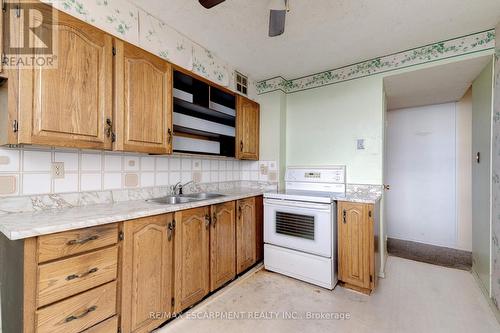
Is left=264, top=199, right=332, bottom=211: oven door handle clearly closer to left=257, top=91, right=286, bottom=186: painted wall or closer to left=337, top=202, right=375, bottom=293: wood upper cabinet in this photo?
left=337, top=202, right=375, bottom=293: wood upper cabinet

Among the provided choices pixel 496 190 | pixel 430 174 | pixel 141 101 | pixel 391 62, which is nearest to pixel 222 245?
pixel 141 101

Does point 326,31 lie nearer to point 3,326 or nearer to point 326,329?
point 326,329

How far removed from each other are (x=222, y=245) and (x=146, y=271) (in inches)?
29.8

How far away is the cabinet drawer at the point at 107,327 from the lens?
1228 mm

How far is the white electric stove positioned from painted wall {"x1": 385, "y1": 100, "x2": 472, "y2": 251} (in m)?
1.72

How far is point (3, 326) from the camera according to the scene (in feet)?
3.92

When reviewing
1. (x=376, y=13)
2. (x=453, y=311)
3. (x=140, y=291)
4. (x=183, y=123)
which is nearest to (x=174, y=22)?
(x=183, y=123)

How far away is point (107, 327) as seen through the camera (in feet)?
4.21

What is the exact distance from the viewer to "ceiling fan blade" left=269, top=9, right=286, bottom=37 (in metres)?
1.34

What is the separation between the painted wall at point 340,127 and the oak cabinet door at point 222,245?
1.34 m

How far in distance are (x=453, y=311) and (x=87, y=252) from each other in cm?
273

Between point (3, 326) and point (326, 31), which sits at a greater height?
point (326, 31)

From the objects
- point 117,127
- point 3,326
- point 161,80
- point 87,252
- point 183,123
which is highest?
point 161,80

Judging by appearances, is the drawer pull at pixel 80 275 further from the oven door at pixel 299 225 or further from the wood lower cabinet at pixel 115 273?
the oven door at pixel 299 225
